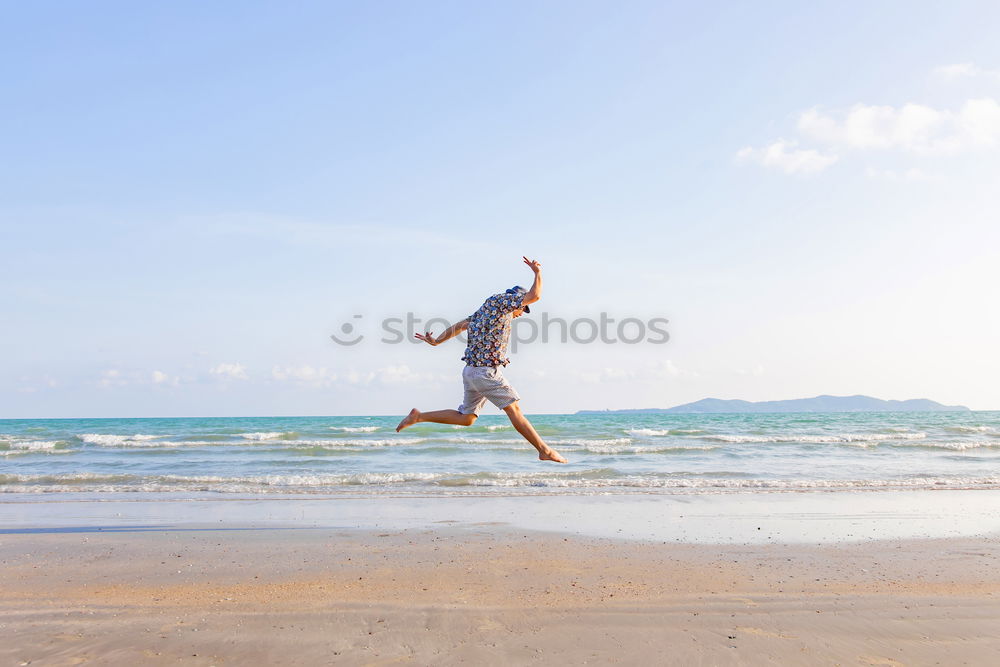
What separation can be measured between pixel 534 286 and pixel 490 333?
0.64 m

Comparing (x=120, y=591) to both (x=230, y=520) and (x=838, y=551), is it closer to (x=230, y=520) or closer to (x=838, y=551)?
(x=230, y=520)

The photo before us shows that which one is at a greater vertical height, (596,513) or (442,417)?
(442,417)

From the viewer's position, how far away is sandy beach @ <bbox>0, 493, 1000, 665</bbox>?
13.3ft

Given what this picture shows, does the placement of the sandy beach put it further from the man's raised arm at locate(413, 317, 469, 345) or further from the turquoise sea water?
the turquoise sea water

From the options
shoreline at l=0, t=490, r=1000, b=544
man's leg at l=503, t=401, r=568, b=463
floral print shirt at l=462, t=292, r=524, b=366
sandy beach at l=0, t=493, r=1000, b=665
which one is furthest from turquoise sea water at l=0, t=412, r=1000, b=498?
floral print shirt at l=462, t=292, r=524, b=366

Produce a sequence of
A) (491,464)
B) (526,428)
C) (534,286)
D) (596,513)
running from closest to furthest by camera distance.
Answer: (534,286), (526,428), (596,513), (491,464)

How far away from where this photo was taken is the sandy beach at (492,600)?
4.05 meters

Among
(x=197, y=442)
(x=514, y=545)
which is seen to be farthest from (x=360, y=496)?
(x=197, y=442)

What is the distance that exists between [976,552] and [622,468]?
853cm

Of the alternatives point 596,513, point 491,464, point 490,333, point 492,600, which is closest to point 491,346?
point 490,333

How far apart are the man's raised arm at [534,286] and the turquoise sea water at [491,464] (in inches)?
211

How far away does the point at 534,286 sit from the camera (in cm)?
665

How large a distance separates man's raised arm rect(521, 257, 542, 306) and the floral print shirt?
0.47ft

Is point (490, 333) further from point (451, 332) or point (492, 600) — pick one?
point (492, 600)
